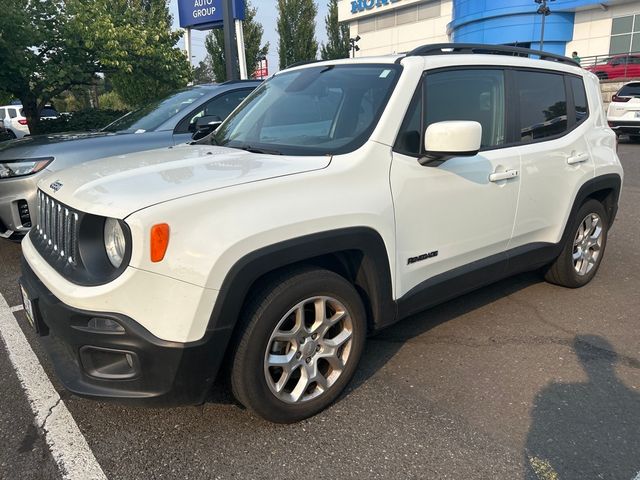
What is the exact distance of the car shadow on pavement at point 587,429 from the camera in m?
2.33

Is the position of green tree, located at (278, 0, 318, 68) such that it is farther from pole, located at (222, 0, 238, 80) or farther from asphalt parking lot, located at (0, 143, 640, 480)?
asphalt parking lot, located at (0, 143, 640, 480)

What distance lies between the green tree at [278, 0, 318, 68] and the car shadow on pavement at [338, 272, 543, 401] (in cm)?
3945

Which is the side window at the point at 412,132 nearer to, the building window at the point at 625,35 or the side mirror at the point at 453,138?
the side mirror at the point at 453,138

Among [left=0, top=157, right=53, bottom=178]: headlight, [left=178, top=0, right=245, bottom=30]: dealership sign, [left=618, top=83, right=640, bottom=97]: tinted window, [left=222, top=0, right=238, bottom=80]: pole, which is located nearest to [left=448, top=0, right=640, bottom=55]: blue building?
[left=618, top=83, right=640, bottom=97]: tinted window

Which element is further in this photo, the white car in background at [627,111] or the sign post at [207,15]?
the sign post at [207,15]

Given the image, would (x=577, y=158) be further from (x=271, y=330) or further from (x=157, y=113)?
(x=157, y=113)

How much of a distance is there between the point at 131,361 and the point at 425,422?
4.74 feet

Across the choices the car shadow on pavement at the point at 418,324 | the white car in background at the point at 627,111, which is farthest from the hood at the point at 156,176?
the white car in background at the point at 627,111

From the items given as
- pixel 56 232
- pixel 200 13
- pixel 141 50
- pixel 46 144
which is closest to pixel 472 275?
pixel 56 232

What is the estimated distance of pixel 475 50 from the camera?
3523 millimetres

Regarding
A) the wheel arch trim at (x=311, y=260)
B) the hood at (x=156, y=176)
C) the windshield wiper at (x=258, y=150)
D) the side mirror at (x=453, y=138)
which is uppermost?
the side mirror at (x=453, y=138)

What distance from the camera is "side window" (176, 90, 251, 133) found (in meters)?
5.83

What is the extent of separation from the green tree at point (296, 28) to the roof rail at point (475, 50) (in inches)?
1545

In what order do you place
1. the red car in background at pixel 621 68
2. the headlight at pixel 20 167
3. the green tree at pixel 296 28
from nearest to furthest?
the headlight at pixel 20 167, the red car in background at pixel 621 68, the green tree at pixel 296 28
